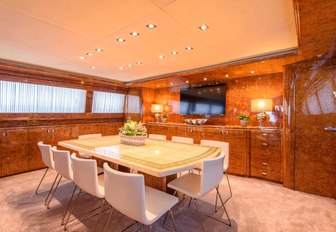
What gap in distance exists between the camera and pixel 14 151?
3807 mm

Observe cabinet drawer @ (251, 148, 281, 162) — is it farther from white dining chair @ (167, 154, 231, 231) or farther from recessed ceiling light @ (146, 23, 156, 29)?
recessed ceiling light @ (146, 23, 156, 29)

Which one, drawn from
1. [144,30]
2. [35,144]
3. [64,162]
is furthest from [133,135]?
[35,144]

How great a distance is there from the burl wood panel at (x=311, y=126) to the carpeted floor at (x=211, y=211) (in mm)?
277

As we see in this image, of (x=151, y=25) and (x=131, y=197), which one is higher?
(x=151, y=25)

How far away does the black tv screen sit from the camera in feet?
15.3

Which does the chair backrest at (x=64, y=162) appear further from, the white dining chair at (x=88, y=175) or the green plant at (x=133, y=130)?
the green plant at (x=133, y=130)

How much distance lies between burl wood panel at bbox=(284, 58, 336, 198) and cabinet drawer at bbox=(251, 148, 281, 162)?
0.61ft

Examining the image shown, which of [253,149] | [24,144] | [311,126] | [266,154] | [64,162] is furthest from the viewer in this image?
[24,144]

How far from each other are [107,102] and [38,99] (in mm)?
1896

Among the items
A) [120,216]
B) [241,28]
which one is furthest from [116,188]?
[241,28]

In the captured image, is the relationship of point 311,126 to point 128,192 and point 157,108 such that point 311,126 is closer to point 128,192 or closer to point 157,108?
point 128,192

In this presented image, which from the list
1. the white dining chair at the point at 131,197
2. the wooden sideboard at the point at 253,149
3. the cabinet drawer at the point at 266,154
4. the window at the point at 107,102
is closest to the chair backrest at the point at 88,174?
the white dining chair at the point at 131,197

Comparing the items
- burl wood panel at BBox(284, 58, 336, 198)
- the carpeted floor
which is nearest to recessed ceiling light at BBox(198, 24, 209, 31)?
burl wood panel at BBox(284, 58, 336, 198)

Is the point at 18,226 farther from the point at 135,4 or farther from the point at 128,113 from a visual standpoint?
the point at 128,113
